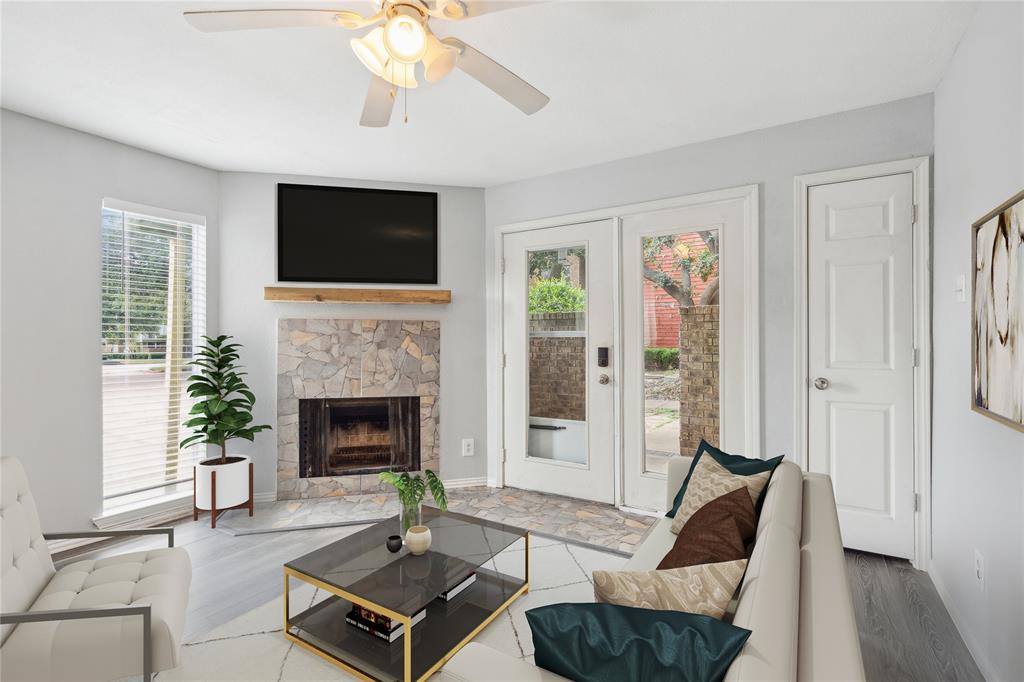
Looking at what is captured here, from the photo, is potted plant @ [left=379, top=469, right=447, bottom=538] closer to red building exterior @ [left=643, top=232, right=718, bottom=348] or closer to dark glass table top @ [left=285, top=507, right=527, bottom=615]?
dark glass table top @ [left=285, top=507, right=527, bottom=615]

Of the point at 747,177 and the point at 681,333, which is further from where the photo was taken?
the point at 681,333

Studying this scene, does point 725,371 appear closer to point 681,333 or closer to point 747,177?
point 681,333

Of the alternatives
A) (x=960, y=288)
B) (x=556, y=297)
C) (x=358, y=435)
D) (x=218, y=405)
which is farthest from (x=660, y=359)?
(x=218, y=405)

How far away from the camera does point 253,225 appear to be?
3.84m

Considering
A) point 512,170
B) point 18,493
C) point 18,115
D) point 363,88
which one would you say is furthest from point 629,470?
point 18,115

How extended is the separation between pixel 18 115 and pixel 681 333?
4026mm

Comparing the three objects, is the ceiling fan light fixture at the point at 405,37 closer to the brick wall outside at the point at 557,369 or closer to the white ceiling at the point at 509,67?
the white ceiling at the point at 509,67

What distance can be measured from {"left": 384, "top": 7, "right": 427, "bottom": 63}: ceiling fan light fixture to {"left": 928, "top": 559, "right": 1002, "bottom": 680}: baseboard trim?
2849mm

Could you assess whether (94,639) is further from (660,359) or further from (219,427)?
(660,359)

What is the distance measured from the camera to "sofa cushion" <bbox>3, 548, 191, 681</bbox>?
4.76 feet

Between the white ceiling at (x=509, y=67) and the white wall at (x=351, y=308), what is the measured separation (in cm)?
53

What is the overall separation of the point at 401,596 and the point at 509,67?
7.43 ft

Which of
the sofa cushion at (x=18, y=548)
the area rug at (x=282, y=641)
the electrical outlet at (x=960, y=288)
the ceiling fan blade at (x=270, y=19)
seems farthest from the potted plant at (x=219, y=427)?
the electrical outlet at (x=960, y=288)

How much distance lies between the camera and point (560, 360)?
12.8 ft
